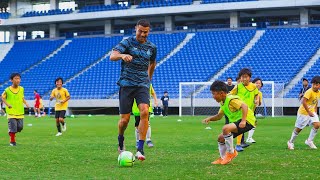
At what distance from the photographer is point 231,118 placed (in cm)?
1125

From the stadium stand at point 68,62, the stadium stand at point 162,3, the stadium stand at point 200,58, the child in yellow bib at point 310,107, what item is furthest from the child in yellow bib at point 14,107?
the stadium stand at point 162,3

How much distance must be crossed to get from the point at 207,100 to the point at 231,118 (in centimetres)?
3304

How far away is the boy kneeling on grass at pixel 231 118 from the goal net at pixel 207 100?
97.3ft

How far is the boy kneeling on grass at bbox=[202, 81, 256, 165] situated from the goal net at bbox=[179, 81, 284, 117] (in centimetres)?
2966

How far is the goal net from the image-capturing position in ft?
137

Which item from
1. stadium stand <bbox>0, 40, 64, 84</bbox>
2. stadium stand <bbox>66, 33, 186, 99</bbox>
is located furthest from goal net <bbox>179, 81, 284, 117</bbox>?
stadium stand <bbox>0, 40, 64, 84</bbox>

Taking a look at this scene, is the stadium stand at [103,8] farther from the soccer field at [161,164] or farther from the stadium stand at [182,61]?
the soccer field at [161,164]

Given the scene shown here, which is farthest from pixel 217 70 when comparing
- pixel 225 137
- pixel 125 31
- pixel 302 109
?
pixel 225 137

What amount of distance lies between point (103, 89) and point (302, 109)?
36.6 meters

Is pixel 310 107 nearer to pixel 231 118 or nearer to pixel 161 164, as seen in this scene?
pixel 231 118

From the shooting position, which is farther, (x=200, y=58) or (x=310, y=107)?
(x=200, y=58)

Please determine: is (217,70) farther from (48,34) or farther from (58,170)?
(58,170)

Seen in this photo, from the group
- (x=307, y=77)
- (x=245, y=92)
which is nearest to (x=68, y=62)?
(x=307, y=77)

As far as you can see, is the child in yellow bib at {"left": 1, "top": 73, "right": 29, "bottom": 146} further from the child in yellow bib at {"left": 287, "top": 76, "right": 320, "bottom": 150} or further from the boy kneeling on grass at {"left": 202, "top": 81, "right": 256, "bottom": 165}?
the child in yellow bib at {"left": 287, "top": 76, "right": 320, "bottom": 150}
